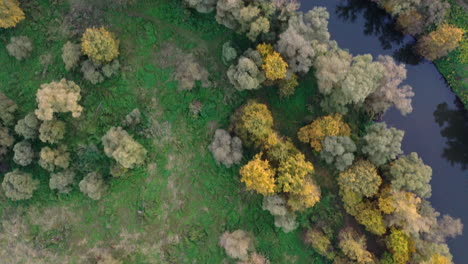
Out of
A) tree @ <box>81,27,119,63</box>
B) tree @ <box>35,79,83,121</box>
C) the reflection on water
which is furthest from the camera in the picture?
the reflection on water

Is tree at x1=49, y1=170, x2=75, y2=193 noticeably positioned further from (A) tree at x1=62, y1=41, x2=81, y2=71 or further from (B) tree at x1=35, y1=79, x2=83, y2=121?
(A) tree at x1=62, y1=41, x2=81, y2=71

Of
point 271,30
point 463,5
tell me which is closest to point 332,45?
point 271,30

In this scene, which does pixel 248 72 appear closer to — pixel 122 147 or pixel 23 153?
pixel 122 147

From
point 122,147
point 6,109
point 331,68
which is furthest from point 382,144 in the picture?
point 6,109

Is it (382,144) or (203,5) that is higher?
(382,144)

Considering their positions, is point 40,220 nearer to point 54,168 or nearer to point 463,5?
point 54,168

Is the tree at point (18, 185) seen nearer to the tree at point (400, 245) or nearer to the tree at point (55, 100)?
the tree at point (55, 100)

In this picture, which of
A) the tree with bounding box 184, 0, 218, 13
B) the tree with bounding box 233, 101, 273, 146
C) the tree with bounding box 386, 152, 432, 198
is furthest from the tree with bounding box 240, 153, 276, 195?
the tree with bounding box 184, 0, 218, 13
